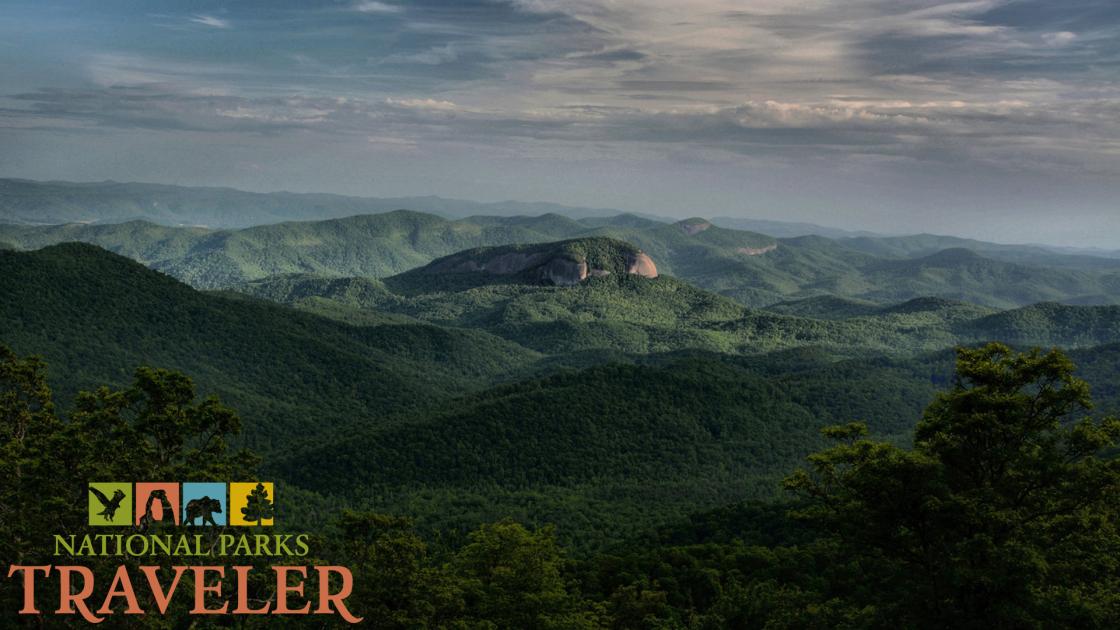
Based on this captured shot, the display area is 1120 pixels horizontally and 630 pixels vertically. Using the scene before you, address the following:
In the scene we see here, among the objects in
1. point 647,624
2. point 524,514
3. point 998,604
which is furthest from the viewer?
A: point 524,514

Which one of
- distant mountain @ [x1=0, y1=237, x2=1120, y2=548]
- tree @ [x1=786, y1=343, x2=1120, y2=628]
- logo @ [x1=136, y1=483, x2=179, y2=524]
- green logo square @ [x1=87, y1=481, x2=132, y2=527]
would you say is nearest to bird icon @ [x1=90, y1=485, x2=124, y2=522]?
green logo square @ [x1=87, y1=481, x2=132, y2=527]

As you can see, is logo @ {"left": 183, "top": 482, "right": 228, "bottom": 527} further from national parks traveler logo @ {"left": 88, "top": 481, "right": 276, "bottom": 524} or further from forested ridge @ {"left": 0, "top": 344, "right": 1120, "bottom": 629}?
forested ridge @ {"left": 0, "top": 344, "right": 1120, "bottom": 629}

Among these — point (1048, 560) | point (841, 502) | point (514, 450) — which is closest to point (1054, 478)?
point (1048, 560)

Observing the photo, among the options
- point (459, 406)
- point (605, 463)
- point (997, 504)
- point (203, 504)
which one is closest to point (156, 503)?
point (203, 504)

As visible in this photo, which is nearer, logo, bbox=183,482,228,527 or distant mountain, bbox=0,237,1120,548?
logo, bbox=183,482,228,527

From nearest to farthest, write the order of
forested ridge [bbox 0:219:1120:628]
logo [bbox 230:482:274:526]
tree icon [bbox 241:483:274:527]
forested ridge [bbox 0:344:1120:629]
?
forested ridge [bbox 0:344:1120:629] → forested ridge [bbox 0:219:1120:628] → logo [bbox 230:482:274:526] → tree icon [bbox 241:483:274:527]

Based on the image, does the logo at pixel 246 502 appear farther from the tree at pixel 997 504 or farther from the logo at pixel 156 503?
Result: the tree at pixel 997 504

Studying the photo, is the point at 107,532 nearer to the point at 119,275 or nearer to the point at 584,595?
the point at 584,595
